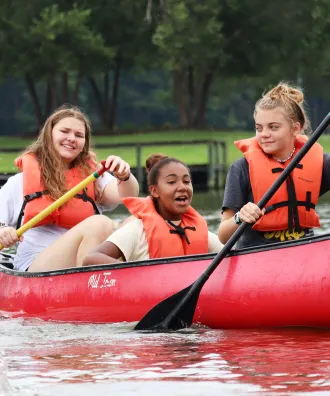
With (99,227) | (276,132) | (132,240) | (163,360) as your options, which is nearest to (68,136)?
(99,227)

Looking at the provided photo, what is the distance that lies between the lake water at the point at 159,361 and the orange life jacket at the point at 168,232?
485 millimetres

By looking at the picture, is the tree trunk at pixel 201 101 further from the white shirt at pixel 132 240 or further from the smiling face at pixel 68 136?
the white shirt at pixel 132 240

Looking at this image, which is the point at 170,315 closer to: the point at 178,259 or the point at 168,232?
the point at 178,259

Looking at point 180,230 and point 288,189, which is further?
point 180,230

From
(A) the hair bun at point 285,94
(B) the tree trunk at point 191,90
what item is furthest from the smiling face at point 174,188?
(B) the tree trunk at point 191,90

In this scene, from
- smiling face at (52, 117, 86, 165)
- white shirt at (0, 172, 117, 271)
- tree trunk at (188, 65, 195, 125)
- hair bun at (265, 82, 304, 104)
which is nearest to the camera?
hair bun at (265, 82, 304, 104)

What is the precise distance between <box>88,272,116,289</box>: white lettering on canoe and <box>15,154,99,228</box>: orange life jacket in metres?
0.75

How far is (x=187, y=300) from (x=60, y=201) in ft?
3.92

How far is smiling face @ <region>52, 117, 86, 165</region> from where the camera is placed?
7.61 meters

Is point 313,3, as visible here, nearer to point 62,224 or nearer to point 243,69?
point 243,69

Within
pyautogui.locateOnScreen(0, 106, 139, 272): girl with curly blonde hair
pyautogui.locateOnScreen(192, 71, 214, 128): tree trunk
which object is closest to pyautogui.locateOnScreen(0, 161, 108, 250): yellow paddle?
pyautogui.locateOnScreen(0, 106, 139, 272): girl with curly blonde hair

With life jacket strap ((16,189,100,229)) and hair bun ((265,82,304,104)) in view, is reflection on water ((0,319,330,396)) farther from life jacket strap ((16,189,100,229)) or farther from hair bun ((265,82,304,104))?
hair bun ((265,82,304,104))

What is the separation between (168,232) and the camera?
7016 mm

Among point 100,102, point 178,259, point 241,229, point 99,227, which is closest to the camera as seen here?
point 241,229
